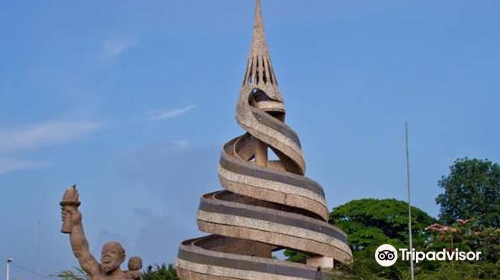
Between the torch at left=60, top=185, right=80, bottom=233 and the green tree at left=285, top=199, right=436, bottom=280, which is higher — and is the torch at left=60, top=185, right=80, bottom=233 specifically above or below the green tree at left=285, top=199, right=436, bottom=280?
below

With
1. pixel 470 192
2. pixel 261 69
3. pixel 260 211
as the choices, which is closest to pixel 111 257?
pixel 260 211

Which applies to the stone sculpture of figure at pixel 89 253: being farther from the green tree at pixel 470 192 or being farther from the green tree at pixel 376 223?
the green tree at pixel 470 192

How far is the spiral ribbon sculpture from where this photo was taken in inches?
1406

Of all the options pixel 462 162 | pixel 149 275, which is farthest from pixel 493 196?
pixel 149 275

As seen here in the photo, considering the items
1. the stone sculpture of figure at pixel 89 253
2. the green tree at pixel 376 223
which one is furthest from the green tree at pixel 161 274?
the stone sculpture of figure at pixel 89 253

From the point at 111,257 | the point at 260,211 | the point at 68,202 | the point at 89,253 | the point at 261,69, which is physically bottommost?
the point at 111,257

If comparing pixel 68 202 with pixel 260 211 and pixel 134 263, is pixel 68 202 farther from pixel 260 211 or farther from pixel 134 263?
pixel 260 211

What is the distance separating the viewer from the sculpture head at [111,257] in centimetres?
1892

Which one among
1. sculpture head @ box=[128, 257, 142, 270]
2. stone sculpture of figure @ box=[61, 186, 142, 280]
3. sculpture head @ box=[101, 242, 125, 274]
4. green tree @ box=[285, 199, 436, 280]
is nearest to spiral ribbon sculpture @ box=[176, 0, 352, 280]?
green tree @ box=[285, 199, 436, 280]

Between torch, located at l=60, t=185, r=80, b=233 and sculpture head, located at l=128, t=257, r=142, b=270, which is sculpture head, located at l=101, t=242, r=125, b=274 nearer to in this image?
sculpture head, located at l=128, t=257, r=142, b=270

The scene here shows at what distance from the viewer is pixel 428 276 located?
3362 cm

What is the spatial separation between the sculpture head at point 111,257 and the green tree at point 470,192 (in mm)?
35317

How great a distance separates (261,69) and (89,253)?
818 inches

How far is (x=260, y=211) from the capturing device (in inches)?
1412
